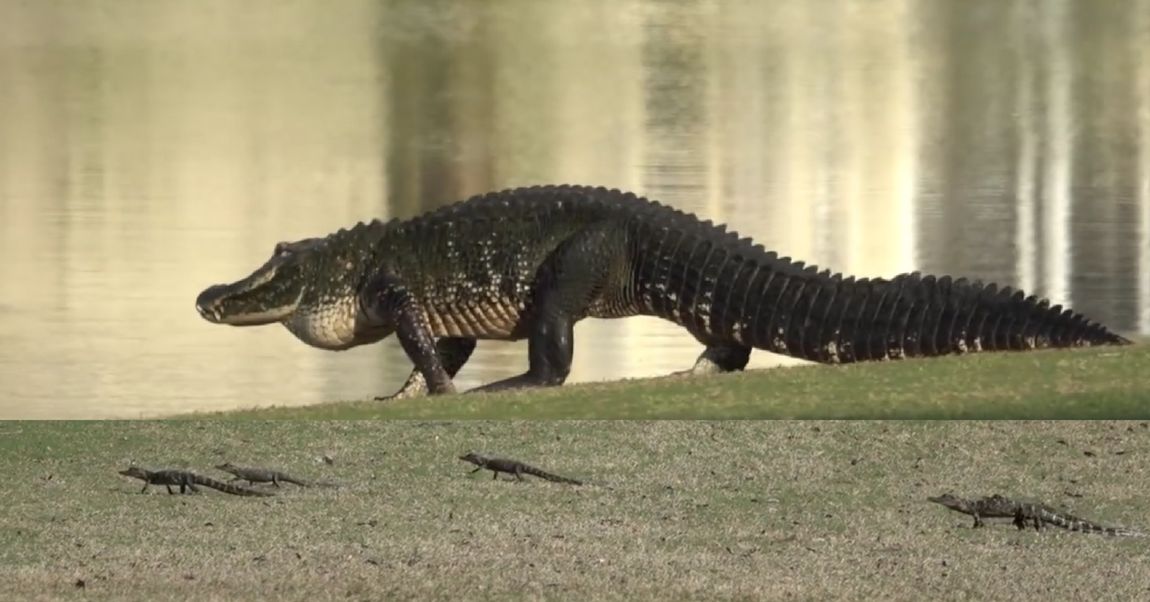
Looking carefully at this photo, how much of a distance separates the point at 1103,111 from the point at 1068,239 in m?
18.3

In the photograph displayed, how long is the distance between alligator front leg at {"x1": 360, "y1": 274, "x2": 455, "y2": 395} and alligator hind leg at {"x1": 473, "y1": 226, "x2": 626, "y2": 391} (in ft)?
0.95

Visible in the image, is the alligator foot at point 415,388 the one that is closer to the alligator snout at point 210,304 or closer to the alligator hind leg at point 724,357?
the alligator snout at point 210,304

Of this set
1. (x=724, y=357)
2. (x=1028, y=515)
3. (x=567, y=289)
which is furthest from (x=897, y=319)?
(x=1028, y=515)

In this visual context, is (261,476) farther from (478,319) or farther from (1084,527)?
(478,319)

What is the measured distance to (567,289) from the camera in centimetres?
1147

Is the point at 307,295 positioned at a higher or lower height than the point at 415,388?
higher

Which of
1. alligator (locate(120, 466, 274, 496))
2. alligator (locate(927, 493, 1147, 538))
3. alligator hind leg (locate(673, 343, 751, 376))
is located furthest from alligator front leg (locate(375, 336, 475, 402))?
alligator (locate(927, 493, 1147, 538))

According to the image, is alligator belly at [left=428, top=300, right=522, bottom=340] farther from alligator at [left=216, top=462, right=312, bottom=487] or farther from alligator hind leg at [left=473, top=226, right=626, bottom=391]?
alligator at [left=216, top=462, right=312, bottom=487]

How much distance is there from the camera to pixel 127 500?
757cm

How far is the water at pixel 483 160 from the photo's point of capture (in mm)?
14266

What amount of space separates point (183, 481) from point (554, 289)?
406 cm

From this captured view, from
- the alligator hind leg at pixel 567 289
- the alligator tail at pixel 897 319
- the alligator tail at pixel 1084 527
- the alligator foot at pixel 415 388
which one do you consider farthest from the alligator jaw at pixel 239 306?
the alligator tail at pixel 1084 527

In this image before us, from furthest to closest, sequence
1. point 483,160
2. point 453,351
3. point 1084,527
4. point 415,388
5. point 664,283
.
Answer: point 483,160 < point 453,351 < point 664,283 < point 415,388 < point 1084,527

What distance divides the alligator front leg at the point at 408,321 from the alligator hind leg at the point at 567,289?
11.4 inches
